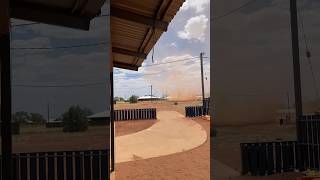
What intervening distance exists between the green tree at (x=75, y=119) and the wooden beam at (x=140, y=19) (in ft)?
6.76

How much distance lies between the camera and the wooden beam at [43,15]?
545 centimetres

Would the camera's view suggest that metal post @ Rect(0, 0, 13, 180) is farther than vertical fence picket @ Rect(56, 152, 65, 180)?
No

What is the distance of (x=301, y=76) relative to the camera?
10383 millimetres

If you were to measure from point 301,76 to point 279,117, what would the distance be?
1.15 metres

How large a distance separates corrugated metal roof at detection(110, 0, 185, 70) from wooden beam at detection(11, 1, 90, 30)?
167cm

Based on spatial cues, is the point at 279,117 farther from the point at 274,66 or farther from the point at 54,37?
the point at 54,37

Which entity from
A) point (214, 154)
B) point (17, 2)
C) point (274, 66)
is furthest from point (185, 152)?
point (17, 2)

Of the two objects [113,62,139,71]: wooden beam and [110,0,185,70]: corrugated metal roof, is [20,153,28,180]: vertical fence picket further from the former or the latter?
[113,62,139,71]: wooden beam

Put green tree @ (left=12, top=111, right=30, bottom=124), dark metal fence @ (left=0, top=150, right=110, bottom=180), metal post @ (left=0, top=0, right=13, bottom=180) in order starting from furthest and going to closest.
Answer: dark metal fence @ (left=0, top=150, right=110, bottom=180) < green tree @ (left=12, top=111, right=30, bottom=124) < metal post @ (left=0, top=0, right=13, bottom=180)

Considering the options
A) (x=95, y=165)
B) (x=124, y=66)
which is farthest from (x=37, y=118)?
(x=124, y=66)

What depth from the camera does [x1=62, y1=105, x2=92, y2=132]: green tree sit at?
671 cm

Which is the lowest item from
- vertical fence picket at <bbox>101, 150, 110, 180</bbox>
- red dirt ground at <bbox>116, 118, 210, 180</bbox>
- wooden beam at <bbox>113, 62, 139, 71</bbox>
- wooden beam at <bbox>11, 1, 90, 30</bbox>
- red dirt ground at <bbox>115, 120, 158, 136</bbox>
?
red dirt ground at <bbox>116, 118, 210, 180</bbox>

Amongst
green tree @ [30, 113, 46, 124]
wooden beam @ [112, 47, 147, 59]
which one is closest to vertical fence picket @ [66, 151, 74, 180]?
green tree @ [30, 113, 46, 124]

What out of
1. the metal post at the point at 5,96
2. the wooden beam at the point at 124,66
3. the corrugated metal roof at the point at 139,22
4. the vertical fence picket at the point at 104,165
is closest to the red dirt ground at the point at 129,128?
the wooden beam at the point at 124,66
